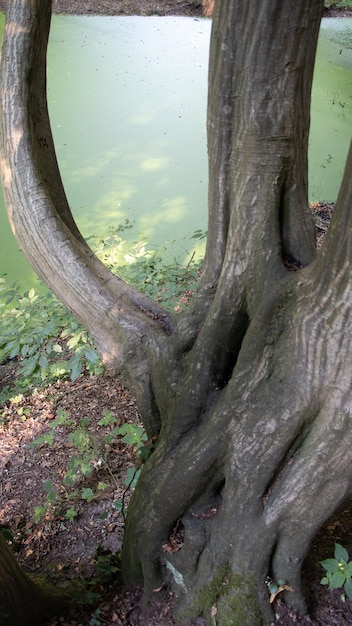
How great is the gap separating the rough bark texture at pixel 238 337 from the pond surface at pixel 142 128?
1995mm

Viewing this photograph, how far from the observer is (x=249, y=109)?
45.9 inches

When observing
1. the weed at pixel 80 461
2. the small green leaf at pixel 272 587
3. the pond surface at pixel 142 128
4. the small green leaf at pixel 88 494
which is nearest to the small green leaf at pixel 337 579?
the small green leaf at pixel 272 587

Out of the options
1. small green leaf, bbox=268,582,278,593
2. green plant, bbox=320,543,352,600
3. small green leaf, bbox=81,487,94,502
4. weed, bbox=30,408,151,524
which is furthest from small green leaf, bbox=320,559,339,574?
small green leaf, bbox=81,487,94,502

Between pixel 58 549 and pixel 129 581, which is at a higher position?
pixel 129 581

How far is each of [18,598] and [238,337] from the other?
79 centimetres

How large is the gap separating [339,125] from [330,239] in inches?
176

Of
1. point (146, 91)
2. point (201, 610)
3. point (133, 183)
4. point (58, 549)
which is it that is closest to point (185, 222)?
point (133, 183)

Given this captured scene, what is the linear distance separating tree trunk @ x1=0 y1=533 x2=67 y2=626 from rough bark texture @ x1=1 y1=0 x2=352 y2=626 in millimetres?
246

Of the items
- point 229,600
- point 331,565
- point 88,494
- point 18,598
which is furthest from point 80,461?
point 331,565

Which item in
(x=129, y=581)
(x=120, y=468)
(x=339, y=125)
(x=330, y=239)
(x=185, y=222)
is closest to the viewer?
(x=330, y=239)

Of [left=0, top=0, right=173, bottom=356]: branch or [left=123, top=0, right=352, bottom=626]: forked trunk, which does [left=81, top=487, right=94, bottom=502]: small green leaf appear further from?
[left=0, top=0, right=173, bottom=356]: branch

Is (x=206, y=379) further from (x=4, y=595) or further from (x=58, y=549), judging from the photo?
(x=58, y=549)

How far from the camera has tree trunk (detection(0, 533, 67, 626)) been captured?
121 cm

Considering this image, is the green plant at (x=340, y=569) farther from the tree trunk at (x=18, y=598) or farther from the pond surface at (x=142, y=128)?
the pond surface at (x=142, y=128)
